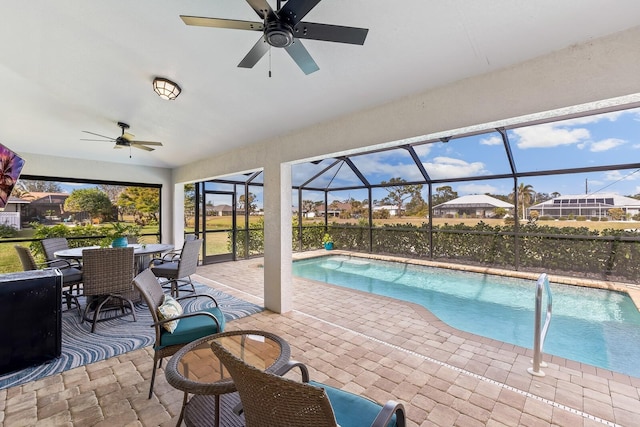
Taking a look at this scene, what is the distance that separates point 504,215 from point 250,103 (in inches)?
280

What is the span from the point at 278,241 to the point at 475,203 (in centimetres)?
617

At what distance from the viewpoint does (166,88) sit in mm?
3570

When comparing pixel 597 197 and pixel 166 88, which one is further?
pixel 597 197

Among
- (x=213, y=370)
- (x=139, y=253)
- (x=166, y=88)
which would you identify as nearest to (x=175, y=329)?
(x=213, y=370)

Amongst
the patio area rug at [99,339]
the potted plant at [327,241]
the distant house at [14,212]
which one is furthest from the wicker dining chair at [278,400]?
the potted plant at [327,241]

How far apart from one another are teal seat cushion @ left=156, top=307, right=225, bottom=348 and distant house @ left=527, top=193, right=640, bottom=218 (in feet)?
25.7

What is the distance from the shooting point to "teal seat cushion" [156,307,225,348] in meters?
2.41

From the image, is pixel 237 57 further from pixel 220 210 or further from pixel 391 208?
pixel 391 208

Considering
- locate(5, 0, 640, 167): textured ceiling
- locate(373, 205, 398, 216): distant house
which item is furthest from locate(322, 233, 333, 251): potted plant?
locate(5, 0, 640, 167): textured ceiling

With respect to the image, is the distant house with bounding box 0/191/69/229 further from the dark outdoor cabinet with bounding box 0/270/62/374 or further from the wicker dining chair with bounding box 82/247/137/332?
the dark outdoor cabinet with bounding box 0/270/62/374

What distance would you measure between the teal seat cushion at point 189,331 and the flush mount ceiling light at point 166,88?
9.34 feet

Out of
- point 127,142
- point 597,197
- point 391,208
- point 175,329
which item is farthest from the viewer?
point 391,208

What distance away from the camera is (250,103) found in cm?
387

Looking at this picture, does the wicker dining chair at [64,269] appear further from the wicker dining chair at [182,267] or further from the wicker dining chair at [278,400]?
the wicker dining chair at [278,400]
